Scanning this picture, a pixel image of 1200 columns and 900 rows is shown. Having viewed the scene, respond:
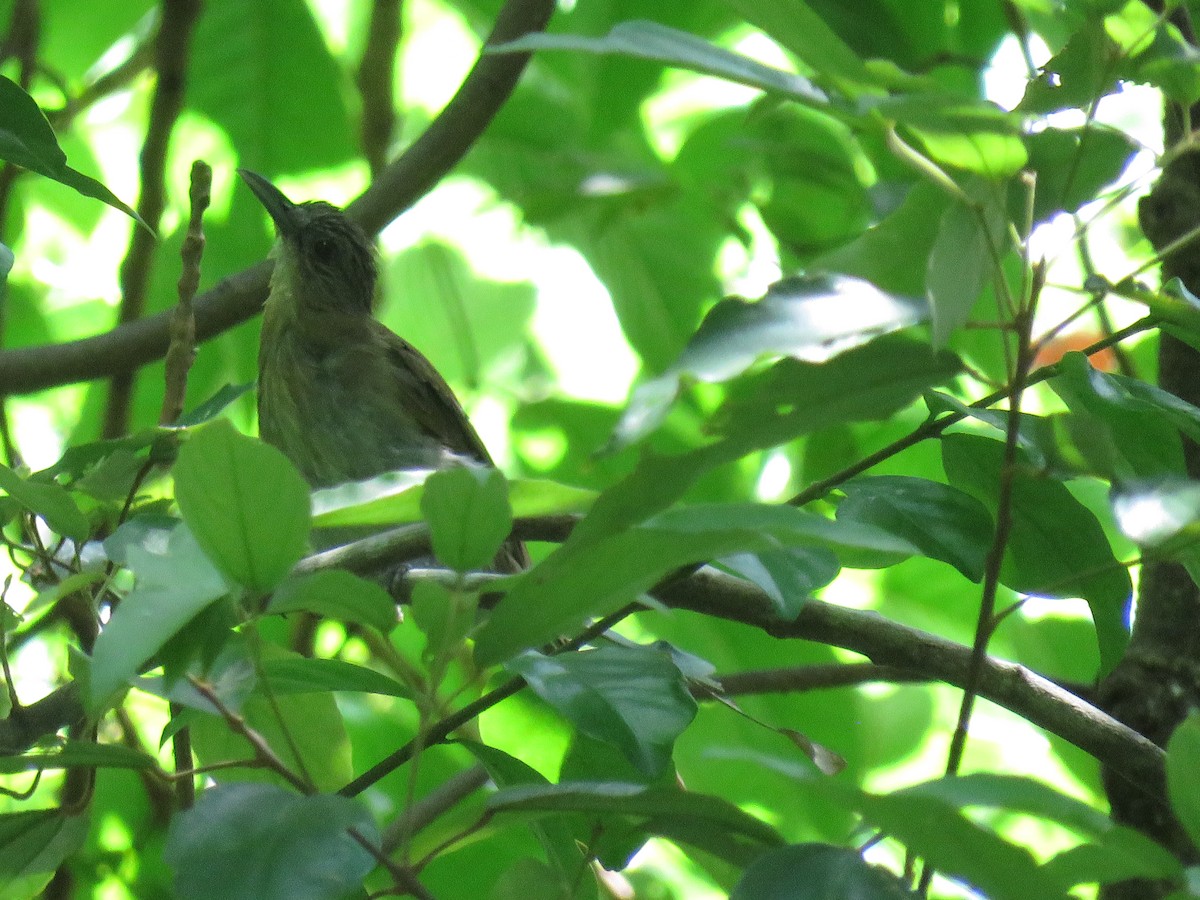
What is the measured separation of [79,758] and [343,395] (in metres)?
3.17

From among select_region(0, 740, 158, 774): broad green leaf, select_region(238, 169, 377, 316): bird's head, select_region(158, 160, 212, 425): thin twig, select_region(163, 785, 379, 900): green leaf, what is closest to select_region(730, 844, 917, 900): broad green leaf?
select_region(163, 785, 379, 900): green leaf

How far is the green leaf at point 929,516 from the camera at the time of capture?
174cm

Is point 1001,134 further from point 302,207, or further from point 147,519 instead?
point 302,207

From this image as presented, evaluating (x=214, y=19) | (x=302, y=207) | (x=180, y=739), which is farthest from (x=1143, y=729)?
(x=302, y=207)

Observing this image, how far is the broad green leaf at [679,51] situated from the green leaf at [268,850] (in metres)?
0.76

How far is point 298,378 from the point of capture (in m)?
4.71

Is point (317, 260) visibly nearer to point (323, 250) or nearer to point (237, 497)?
point (323, 250)

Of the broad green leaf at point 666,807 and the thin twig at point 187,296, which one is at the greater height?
the thin twig at point 187,296

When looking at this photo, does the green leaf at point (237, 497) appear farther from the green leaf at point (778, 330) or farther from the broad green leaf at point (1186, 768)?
the broad green leaf at point (1186, 768)

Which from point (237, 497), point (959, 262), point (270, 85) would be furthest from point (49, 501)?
point (270, 85)

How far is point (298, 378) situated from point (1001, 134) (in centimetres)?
366

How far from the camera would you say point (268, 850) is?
133cm

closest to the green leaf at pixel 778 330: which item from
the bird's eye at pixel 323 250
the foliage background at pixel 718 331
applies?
the foliage background at pixel 718 331

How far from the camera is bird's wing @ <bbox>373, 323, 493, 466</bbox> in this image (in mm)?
4727
